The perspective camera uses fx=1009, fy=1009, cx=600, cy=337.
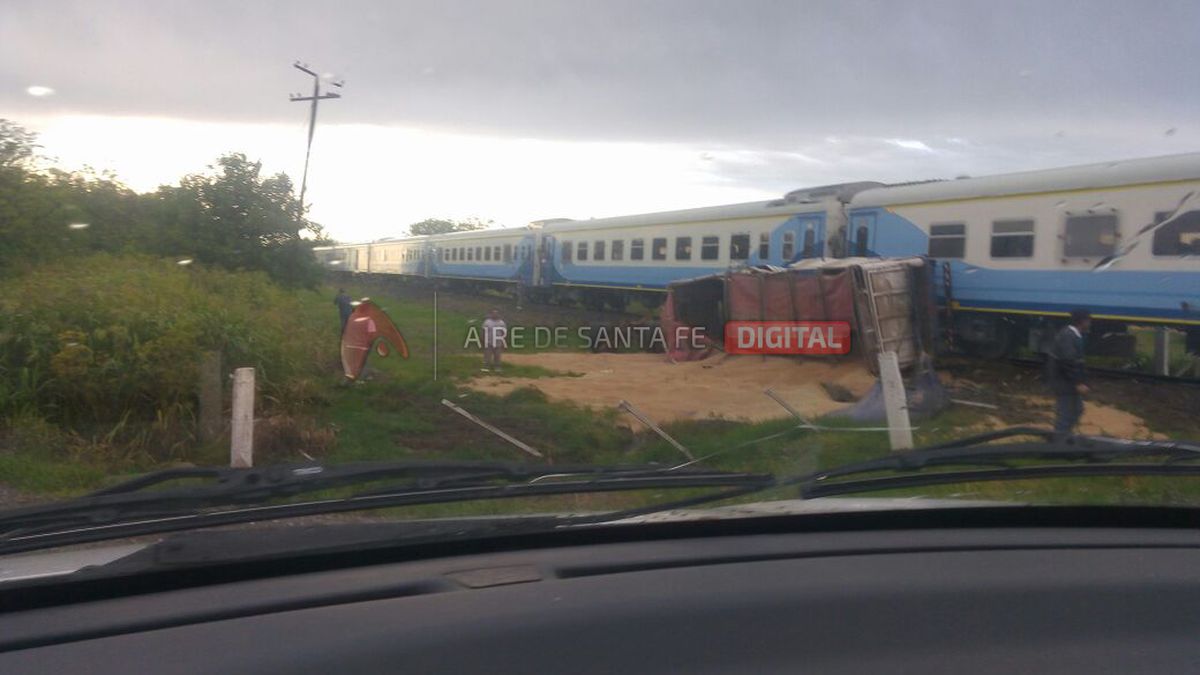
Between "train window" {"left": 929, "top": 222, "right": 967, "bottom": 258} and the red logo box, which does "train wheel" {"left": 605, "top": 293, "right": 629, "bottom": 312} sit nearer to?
the red logo box

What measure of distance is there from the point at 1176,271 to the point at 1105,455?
7701mm

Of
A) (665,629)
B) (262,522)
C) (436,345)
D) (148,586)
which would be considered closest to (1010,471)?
(665,629)

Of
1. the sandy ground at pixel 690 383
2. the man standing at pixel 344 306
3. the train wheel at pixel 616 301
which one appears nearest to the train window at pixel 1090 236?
the sandy ground at pixel 690 383

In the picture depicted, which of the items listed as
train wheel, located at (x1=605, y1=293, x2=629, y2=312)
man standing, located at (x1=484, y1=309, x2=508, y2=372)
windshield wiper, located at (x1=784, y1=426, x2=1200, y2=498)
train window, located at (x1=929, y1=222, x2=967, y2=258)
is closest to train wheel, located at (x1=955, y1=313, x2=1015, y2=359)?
train window, located at (x1=929, y1=222, x2=967, y2=258)

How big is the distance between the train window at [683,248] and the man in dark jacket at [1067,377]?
628cm

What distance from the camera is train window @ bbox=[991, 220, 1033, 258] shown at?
1143 centimetres

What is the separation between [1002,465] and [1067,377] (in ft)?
18.8

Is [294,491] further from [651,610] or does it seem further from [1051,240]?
[1051,240]

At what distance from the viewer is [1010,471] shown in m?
3.40

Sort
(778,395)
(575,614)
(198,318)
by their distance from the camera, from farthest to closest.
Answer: (778,395) < (198,318) < (575,614)

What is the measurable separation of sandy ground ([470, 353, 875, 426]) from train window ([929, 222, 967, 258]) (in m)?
2.74

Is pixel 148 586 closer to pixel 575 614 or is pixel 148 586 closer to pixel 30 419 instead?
pixel 575 614

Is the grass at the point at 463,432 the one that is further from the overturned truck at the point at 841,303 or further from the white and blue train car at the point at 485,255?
the white and blue train car at the point at 485,255

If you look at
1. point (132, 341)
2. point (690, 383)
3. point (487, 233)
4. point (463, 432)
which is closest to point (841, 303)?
point (690, 383)
